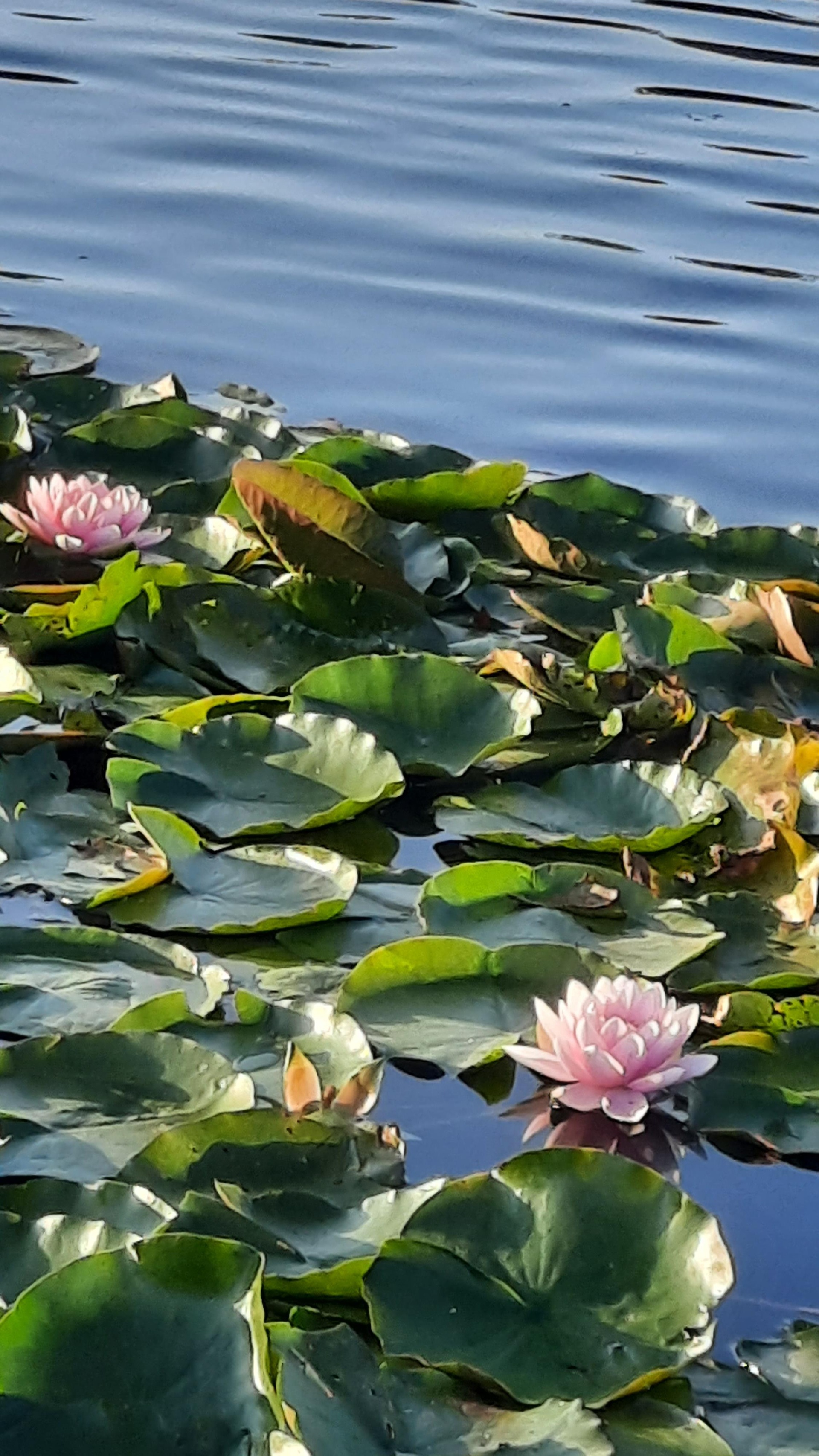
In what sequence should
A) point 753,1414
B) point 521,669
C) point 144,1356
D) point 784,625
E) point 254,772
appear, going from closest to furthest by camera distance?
point 144,1356
point 753,1414
point 254,772
point 521,669
point 784,625

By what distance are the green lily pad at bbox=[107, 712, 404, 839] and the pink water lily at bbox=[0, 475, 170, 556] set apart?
0.41 metres

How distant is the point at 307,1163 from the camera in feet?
4.41

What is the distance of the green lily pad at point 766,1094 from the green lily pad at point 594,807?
347 millimetres

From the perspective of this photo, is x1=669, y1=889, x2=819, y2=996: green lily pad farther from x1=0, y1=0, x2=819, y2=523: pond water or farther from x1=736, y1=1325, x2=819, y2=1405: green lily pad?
x1=0, y1=0, x2=819, y2=523: pond water

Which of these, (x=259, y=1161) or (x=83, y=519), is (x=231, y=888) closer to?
(x=259, y=1161)

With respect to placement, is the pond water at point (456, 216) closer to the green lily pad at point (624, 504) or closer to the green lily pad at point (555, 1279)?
the green lily pad at point (624, 504)

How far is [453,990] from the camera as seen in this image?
1.58 meters

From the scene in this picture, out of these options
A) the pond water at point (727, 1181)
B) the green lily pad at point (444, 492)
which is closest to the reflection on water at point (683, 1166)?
the pond water at point (727, 1181)

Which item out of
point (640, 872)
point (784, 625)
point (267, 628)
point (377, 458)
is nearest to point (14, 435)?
point (377, 458)

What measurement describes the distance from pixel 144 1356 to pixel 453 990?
52 centimetres

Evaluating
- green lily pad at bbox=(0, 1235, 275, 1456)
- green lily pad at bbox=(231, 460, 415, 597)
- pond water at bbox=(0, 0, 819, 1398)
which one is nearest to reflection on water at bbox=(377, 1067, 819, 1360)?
green lily pad at bbox=(0, 1235, 275, 1456)

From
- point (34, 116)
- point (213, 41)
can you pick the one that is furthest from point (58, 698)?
point (213, 41)

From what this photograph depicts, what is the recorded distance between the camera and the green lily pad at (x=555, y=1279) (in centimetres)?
122

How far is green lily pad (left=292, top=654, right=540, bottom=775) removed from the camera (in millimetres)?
1957
